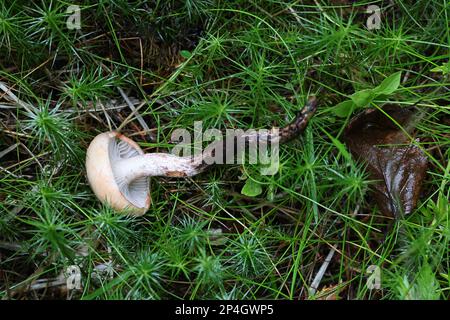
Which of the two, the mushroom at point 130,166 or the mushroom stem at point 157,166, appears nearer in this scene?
the mushroom at point 130,166

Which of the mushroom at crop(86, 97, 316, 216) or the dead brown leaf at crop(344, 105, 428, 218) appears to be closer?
the mushroom at crop(86, 97, 316, 216)

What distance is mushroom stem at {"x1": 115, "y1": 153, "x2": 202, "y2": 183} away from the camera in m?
2.90

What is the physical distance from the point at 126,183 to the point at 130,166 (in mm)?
105

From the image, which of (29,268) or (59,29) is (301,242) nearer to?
(29,268)

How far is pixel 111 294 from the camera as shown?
2.70 meters

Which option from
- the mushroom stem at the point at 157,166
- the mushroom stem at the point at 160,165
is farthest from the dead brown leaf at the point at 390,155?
the mushroom stem at the point at 157,166

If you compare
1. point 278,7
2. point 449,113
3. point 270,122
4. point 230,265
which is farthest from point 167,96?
point 449,113

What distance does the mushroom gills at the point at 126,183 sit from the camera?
2895 millimetres

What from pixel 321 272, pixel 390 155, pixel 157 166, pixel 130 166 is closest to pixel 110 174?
pixel 130 166

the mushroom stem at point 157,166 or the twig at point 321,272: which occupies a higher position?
the mushroom stem at point 157,166

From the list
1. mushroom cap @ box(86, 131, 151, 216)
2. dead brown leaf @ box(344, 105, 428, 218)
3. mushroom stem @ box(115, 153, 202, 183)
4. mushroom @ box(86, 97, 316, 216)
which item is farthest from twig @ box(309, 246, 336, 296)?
mushroom cap @ box(86, 131, 151, 216)

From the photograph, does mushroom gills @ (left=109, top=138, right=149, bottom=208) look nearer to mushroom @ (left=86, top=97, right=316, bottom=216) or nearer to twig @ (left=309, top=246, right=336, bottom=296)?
mushroom @ (left=86, top=97, right=316, bottom=216)

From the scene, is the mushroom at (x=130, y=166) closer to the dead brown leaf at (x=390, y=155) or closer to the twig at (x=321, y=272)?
the dead brown leaf at (x=390, y=155)
